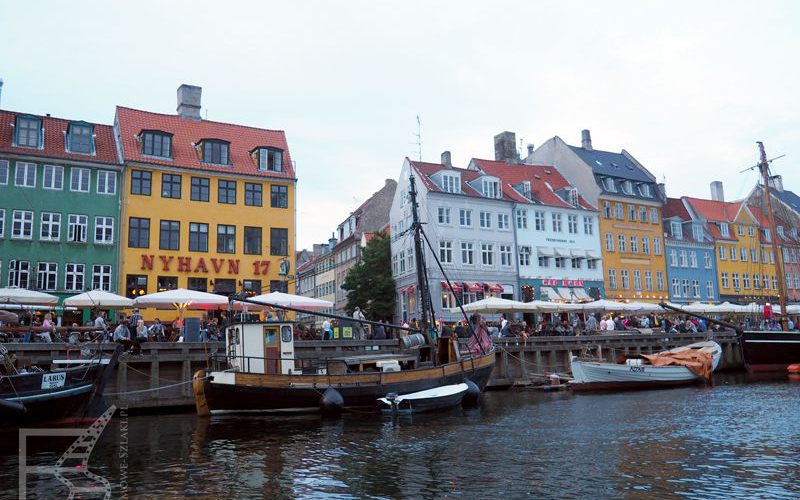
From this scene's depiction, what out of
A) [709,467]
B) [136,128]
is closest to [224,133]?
[136,128]

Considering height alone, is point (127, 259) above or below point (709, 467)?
above

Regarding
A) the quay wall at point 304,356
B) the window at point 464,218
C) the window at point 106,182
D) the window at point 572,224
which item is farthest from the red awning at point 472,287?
the window at point 106,182

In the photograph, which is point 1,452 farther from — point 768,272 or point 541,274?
point 768,272

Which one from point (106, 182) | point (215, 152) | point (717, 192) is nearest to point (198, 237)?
point (215, 152)

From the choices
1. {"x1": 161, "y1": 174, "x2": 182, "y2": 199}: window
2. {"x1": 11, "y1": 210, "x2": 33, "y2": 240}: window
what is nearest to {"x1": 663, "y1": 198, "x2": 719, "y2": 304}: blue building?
{"x1": 161, "y1": 174, "x2": 182, "y2": 199}: window

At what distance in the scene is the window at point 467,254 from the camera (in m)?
47.4

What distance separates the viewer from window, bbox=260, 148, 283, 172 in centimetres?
4184

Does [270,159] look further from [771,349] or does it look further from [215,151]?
[771,349]

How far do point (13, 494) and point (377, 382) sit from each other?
42.0ft

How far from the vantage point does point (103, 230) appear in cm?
3681

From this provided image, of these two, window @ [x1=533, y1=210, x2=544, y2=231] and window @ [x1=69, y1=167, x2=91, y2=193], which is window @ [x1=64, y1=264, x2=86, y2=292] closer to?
window @ [x1=69, y1=167, x2=91, y2=193]

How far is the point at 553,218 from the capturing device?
A: 2050 inches

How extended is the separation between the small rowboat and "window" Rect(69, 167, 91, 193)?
23.6m

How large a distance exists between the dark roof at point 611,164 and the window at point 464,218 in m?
13.7
